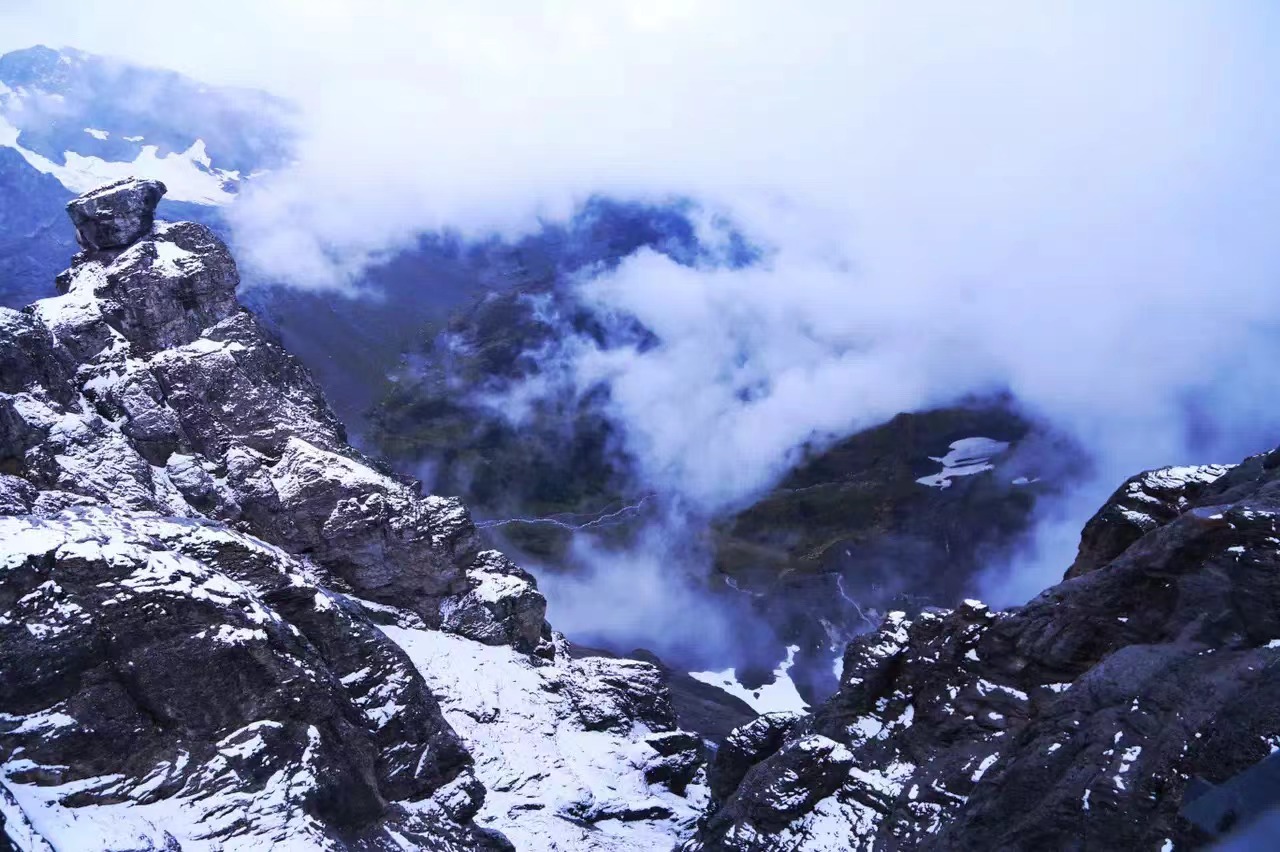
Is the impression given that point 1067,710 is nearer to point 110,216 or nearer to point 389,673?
point 389,673

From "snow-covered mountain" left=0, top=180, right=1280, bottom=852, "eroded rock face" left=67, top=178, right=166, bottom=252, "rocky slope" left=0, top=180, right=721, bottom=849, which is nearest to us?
"snow-covered mountain" left=0, top=180, right=1280, bottom=852

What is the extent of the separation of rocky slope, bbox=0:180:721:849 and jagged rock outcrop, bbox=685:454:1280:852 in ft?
74.5

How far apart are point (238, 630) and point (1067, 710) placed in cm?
4324

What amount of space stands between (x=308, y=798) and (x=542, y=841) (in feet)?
117

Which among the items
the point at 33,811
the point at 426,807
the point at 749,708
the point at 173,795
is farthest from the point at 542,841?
the point at 749,708

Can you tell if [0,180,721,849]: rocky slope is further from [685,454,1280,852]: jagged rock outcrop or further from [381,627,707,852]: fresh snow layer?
[685,454,1280,852]: jagged rock outcrop

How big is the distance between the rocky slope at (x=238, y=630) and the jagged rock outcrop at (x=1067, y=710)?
74.5ft

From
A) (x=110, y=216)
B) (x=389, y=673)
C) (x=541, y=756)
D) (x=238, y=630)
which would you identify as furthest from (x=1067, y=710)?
(x=110, y=216)

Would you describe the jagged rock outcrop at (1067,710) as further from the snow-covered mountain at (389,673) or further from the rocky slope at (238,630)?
the rocky slope at (238,630)

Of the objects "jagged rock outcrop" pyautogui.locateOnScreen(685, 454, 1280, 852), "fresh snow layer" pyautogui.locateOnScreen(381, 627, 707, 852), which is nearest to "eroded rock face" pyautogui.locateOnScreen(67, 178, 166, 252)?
"fresh snow layer" pyautogui.locateOnScreen(381, 627, 707, 852)

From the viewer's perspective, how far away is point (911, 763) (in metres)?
56.8

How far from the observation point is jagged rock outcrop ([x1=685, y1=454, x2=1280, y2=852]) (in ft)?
118

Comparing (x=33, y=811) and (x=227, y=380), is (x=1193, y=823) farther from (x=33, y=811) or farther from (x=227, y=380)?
(x=227, y=380)

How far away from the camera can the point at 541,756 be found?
300 feet
